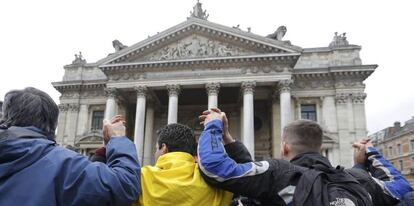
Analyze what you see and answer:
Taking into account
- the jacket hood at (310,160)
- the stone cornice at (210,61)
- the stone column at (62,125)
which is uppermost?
the stone cornice at (210,61)

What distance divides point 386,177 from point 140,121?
77.5ft

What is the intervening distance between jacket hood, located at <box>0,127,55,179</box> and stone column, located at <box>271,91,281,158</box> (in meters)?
24.8

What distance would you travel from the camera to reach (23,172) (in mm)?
2029

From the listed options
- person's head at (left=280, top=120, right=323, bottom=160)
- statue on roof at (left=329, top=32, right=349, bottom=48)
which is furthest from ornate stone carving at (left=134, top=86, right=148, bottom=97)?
person's head at (left=280, top=120, right=323, bottom=160)

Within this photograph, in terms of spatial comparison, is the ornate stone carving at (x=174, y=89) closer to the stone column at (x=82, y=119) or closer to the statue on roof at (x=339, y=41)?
the stone column at (x=82, y=119)

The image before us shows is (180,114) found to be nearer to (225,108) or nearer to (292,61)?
(225,108)

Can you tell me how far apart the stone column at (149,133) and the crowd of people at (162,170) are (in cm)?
2528

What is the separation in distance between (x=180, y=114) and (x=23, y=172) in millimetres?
29543

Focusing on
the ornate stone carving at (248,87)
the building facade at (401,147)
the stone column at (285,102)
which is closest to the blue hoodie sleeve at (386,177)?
the stone column at (285,102)

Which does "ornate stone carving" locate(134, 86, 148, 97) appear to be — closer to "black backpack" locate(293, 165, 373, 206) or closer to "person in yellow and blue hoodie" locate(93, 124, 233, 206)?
"person in yellow and blue hoodie" locate(93, 124, 233, 206)

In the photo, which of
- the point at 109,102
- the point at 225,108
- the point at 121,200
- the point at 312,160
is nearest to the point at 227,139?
the point at 312,160

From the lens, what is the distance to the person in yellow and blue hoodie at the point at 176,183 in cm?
248

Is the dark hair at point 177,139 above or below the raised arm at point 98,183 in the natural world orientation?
above

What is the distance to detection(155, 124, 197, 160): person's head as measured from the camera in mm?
2834
